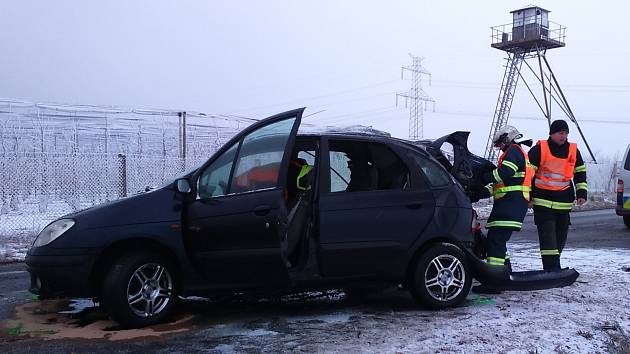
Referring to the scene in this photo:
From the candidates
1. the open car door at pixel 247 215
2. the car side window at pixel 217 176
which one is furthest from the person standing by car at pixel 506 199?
the car side window at pixel 217 176

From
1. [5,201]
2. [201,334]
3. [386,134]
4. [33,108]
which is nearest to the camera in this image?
[201,334]

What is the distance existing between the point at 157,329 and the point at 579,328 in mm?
3453

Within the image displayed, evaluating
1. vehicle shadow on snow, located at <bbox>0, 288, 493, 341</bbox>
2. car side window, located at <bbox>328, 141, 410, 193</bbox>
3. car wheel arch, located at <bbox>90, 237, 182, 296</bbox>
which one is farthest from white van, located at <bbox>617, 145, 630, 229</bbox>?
car wheel arch, located at <bbox>90, 237, 182, 296</bbox>

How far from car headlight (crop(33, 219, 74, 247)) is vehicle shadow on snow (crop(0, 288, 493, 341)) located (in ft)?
2.40

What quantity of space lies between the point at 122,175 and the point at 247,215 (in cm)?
873

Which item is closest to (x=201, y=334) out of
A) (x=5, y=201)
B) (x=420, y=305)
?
(x=420, y=305)

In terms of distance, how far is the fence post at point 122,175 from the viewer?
12.4 meters

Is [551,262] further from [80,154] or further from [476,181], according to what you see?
[80,154]

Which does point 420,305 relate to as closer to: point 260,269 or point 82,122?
point 260,269

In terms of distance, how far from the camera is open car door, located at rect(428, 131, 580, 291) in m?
5.73

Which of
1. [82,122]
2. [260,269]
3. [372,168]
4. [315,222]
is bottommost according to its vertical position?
[260,269]

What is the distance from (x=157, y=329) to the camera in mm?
4691

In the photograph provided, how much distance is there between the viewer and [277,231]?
15.2 ft

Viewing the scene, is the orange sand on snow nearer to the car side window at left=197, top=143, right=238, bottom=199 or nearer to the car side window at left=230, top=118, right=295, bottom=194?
the car side window at left=197, top=143, right=238, bottom=199
